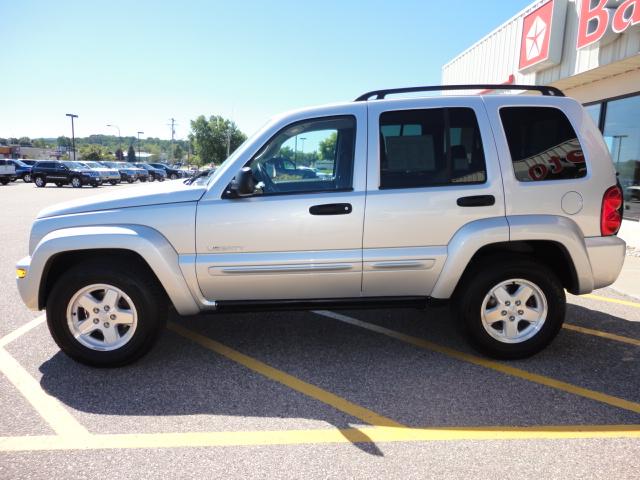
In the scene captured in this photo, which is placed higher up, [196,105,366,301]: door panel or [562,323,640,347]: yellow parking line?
[196,105,366,301]: door panel

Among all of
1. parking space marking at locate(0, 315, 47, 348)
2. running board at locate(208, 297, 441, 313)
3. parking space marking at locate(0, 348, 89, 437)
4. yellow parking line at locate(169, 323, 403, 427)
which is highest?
running board at locate(208, 297, 441, 313)

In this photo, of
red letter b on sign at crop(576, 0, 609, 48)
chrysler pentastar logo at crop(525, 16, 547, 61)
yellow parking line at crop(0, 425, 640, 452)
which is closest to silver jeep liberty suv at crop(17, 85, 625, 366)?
yellow parking line at crop(0, 425, 640, 452)

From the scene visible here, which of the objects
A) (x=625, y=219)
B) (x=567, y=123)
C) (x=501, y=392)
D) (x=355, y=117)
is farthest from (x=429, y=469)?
(x=625, y=219)

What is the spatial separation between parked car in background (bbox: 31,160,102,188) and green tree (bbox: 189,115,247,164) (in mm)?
47839

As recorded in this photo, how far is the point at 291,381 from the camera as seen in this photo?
3.26 metres

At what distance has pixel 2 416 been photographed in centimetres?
279

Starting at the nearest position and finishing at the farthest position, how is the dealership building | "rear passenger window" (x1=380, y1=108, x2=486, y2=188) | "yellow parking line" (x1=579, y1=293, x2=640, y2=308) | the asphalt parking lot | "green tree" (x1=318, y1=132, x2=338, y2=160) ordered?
1. the asphalt parking lot
2. "rear passenger window" (x1=380, y1=108, x2=486, y2=188)
3. "green tree" (x1=318, y1=132, x2=338, y2=160)
4. "yellow parking line" (x1=579, y1=293, x2=640, y2=308)
5. the dealership building

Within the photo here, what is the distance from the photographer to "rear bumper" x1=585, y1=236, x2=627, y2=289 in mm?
3414

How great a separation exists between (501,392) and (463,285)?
0.84 m

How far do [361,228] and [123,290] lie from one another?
184 cm

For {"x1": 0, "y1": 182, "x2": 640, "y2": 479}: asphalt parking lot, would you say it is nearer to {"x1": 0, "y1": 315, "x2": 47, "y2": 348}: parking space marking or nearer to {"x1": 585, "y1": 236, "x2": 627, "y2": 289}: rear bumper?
{"x1": 0, "y1": 315, "x2": 47, "y2": 348}: parking space marking

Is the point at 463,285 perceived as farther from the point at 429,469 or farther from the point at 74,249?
the point at 74,249

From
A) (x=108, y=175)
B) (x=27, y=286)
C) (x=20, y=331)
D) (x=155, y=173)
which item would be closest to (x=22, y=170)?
(x=108, y=175)

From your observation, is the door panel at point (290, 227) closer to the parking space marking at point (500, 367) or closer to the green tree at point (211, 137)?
the parking space marking at point (500, 367)
